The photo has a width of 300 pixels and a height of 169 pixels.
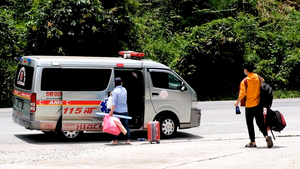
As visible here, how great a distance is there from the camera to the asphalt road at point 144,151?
32.9ft

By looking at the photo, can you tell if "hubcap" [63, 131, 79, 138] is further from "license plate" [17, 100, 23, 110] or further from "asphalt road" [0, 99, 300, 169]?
"license plate" [17, 100, 23, 110]

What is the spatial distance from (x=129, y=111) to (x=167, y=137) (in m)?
1.21

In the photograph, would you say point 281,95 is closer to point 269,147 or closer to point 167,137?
point 167,137

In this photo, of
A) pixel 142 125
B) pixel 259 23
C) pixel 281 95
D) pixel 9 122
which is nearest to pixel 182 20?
pixel 259 23

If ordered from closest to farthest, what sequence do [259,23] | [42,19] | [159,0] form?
1. [42,19]
2. [259,23]
3. [159,0]

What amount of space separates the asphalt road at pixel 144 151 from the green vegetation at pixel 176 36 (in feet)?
28.0

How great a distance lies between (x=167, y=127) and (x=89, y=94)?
229 centimetres

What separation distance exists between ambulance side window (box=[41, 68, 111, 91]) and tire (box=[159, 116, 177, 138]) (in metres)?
1.81

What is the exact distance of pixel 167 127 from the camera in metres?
15.0

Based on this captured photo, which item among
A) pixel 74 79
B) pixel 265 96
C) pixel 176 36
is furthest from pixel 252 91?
pixel 176 36

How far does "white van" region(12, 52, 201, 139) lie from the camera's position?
13.7m

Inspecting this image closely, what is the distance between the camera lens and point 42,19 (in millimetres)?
25312

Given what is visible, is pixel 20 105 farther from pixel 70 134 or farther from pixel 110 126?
pixel 110 126

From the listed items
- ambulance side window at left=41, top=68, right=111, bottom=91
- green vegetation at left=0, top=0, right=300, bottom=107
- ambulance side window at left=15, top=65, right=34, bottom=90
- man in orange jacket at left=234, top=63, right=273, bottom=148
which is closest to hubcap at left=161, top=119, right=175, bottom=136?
ambulance side window at left=41, top=68, right=111, bottom=91
